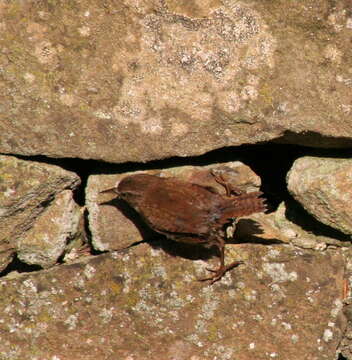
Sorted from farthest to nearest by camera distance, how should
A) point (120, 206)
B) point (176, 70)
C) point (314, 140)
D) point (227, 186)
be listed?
point (120, 206) → point (227, 186) → point (314, 140) → point (176, 70)

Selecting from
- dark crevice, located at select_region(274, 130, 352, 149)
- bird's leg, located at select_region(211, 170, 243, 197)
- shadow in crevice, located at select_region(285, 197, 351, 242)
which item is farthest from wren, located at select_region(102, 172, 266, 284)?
shadow in crevice, located at select_region(285, 197, 351, 242)

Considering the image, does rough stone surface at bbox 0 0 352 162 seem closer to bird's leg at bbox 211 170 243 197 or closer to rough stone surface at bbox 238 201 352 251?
bird's leg at bbox 211 170 243 197

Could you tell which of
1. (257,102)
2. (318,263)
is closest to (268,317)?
(318,263)

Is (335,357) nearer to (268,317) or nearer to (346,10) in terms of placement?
(268,317)

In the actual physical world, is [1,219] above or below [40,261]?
above

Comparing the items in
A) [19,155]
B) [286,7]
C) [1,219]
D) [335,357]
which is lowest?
[335,357]

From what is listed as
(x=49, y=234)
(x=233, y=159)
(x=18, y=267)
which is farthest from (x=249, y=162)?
(x=18, y=267)

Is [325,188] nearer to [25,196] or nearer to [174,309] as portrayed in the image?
[174,309]
